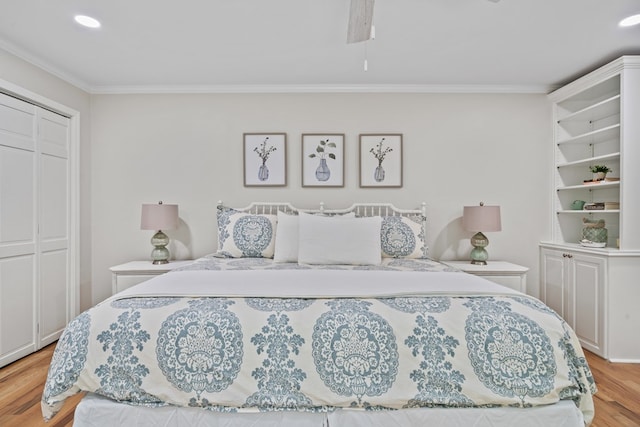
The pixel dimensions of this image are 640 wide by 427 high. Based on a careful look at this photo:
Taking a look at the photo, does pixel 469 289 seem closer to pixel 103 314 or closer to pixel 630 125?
pixel 103 314

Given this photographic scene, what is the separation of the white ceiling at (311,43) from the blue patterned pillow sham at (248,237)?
1405mm

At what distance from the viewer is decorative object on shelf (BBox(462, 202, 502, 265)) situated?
3.08 metres

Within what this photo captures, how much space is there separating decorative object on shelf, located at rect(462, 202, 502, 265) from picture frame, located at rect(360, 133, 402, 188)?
756mm

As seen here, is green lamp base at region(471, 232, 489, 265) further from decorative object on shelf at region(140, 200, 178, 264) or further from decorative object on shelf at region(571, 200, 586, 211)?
decorative object on shelf at region(140, 200, 178, 264)

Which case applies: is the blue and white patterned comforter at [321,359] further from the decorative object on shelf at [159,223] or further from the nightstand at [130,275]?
the decorative object on shelf at [159,223]

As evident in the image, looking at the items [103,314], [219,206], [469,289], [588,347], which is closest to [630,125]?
[588,347]

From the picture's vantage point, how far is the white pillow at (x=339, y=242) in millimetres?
2621

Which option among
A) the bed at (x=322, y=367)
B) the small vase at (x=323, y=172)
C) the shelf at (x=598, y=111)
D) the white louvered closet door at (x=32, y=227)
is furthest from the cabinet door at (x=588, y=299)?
the white louvered closet door at (x=32, y=227)

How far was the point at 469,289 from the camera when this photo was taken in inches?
A: 65.9

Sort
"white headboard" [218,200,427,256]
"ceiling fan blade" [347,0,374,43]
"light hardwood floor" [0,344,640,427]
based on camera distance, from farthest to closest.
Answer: "white headboard" [218,200,427,256]
"light hardwood floor" [0,344,640,427]
"ceiling fan blade" [347,0,374,43]

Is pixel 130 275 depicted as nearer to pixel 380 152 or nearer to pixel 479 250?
pixel 380 152

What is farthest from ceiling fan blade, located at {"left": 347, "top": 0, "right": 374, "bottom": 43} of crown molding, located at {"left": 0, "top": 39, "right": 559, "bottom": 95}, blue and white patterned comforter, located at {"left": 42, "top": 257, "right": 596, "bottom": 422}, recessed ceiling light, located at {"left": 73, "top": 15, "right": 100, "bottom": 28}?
recessed ceiling light, located at {"left": 73, "top": 15, "right": 100, "bottom": 28}

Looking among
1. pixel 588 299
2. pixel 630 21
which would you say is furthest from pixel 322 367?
pixel 630 21

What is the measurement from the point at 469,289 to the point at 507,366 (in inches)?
14.4
